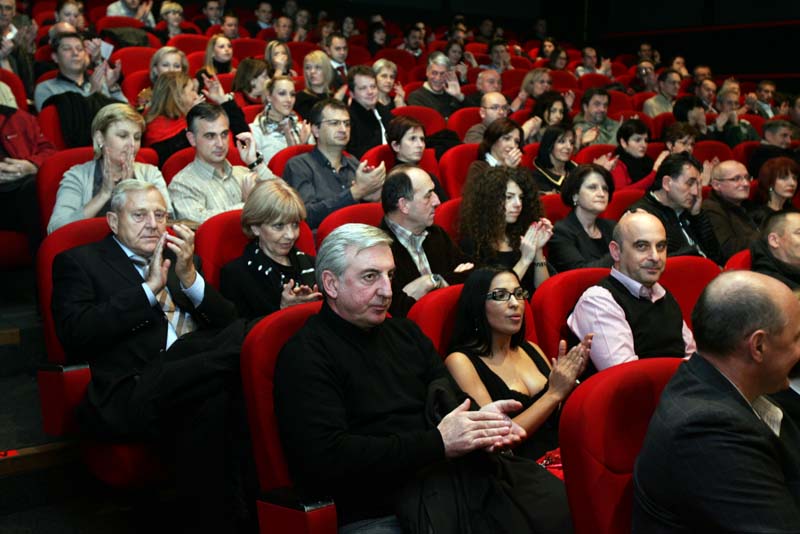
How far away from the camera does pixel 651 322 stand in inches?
81.0

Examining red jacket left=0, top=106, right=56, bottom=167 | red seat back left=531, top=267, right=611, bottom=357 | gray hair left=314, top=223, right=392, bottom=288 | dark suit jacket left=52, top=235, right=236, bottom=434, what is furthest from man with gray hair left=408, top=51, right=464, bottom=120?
gray hair left=314, top=223, right=392, bottom=288

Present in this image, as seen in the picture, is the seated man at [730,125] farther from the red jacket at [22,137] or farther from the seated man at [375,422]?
the seated man at [375,422]

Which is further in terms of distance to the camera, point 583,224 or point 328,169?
point 328,169

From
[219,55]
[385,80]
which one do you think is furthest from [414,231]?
[219,55]

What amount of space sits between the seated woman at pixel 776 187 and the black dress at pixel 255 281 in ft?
7.28

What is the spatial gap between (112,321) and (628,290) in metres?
1.17

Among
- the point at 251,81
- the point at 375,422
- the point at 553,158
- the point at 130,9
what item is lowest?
the point at 375,422

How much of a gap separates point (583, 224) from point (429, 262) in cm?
64

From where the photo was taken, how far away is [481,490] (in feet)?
4.90

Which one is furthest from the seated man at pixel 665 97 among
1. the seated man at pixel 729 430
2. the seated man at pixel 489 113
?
the seated man at pixel 729 430

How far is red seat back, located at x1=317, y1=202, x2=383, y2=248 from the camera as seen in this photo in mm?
2385

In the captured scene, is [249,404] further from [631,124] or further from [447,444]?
[631,124]

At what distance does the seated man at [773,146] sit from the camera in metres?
4.37

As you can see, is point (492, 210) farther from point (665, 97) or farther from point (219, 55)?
point (665, 97)
